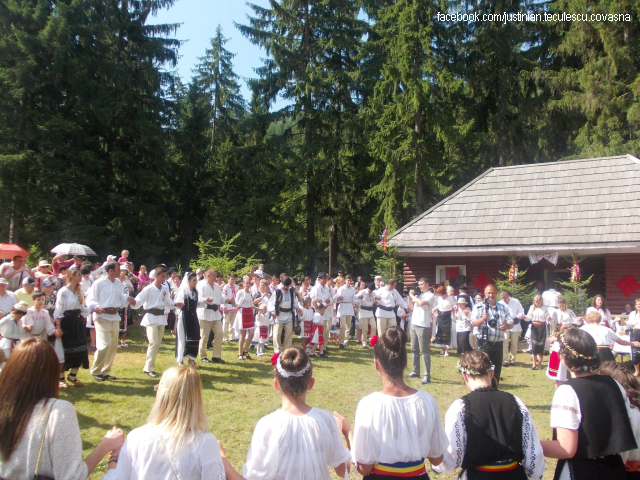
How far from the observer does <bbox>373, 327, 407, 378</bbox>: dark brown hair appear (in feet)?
10.8

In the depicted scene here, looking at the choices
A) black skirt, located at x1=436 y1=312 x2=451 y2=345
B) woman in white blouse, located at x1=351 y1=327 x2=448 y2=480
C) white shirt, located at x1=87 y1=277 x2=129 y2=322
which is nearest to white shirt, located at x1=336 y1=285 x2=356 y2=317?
black skirt, located at x1=436 y1=312 x2=451 y2=345

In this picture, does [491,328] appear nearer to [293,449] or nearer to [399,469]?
[399,469]

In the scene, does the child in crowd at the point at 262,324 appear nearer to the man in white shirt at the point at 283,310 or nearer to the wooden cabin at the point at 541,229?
the man in white shirt at the point at 283,310

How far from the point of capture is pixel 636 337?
10.1 meters

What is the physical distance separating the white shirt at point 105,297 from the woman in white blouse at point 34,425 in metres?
5.97

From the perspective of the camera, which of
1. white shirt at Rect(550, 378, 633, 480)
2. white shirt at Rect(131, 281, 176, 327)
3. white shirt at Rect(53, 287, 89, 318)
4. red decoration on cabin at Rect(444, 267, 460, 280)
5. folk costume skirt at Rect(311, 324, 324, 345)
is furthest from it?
red decoration on cabin at Rect(444, 267, 460, 280)

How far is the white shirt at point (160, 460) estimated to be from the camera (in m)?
2.57

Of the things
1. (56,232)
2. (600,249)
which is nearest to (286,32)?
(56,232)

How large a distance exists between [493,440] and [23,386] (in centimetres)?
267

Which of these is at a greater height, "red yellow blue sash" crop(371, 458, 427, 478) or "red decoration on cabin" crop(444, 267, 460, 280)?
"red decoration on cabin" crop(444, 267, 460, 280)

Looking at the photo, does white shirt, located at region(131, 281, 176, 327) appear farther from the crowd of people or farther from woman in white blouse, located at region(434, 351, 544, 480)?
woman in white blouse, located at region(434, 351, 544, 480)

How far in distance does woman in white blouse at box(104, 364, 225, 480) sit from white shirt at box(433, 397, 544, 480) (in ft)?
4.60

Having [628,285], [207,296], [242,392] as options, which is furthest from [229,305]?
[628,285]

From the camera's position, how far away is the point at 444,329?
43.1 ft
